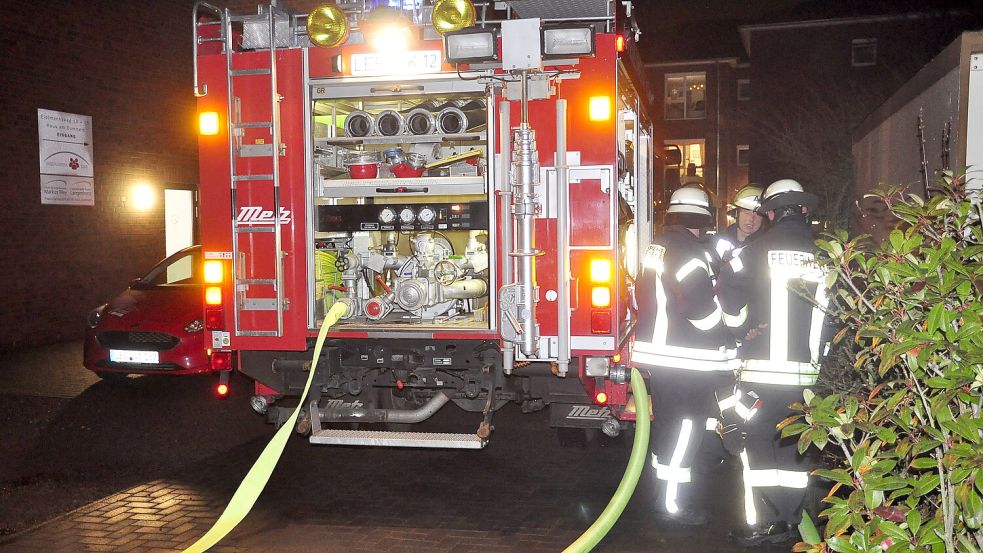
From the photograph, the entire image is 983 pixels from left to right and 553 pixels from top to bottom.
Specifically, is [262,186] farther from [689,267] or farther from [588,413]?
[689,267]

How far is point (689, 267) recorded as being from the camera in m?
5.29

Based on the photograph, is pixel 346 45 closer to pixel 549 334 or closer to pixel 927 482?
pixel 549 334

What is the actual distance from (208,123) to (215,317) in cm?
123

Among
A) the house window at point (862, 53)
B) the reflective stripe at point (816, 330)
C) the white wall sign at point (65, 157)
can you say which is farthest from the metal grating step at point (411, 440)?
the house window at point (862, 53)

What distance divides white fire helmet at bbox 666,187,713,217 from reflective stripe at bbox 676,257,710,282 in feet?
1.43

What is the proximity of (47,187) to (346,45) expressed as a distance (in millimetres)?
9247

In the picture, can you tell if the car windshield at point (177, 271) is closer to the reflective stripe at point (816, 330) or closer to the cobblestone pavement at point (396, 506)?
the cobblestone pavement at point (396, 506)

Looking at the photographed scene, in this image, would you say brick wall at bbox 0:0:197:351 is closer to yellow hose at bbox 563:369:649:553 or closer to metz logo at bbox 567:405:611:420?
metz logo at bbox 567:405:611:420

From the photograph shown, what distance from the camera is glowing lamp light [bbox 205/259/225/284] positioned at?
6.00 m

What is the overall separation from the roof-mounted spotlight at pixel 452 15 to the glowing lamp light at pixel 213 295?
217cm

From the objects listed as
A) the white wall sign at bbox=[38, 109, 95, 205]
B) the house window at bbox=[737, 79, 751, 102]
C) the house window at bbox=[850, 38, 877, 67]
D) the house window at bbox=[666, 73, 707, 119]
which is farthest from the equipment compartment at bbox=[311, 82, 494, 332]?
the house window at bbox=[737, 79, 751, 102]

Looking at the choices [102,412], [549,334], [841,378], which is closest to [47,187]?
[102,412]

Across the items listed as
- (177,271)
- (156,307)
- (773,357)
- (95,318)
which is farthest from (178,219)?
(773,357)

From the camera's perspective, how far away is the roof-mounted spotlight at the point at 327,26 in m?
5.52
